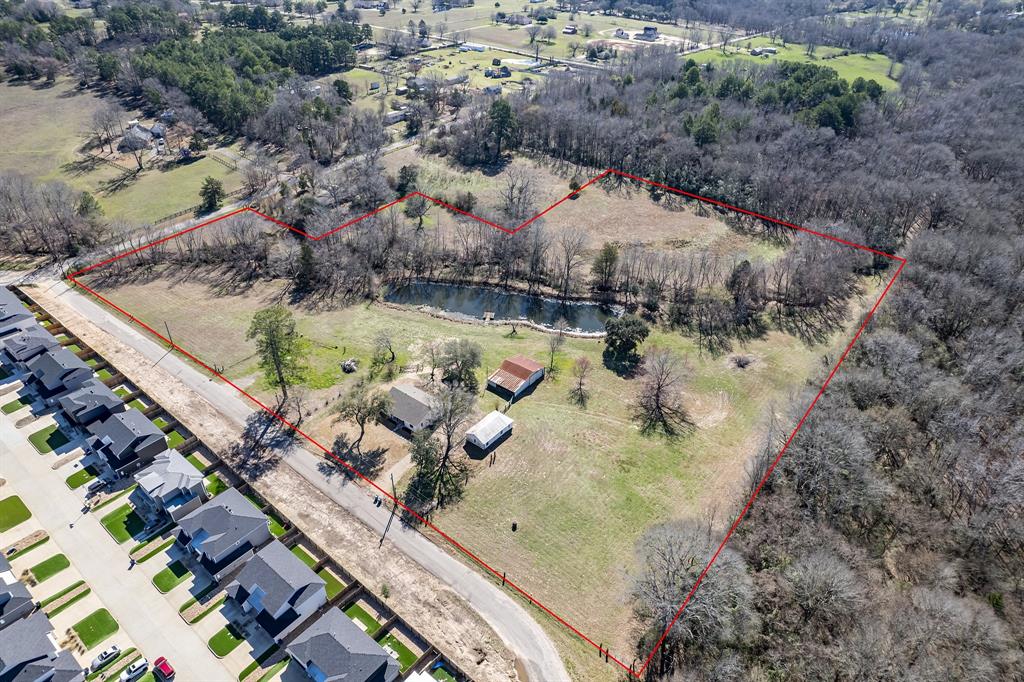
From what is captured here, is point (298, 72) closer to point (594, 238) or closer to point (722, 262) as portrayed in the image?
point (594, 238)

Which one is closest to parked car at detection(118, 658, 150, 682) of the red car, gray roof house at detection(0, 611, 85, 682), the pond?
the red car

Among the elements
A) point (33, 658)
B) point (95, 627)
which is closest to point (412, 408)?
point (95, 627)

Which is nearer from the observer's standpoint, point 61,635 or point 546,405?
point 61,635

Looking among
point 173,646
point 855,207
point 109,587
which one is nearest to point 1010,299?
point 855,207

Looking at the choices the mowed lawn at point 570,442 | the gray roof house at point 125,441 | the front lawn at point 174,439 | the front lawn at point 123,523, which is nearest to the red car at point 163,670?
the front lawn at point 123,523

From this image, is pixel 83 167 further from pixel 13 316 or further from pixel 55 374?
pixel 55 374

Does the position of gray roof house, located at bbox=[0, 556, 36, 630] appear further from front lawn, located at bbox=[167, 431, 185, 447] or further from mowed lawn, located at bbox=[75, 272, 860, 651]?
mowed lawn, located at bbox=[75, 272, 860, 651]
